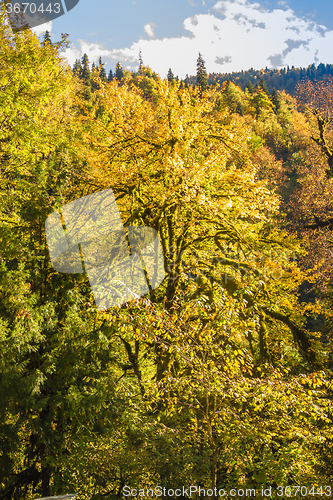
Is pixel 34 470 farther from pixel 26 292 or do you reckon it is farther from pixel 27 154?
pixel 27 154

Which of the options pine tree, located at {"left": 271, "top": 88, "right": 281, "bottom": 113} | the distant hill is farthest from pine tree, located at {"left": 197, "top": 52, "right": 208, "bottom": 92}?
the distant hill

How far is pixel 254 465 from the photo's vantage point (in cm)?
378

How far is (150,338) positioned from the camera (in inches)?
193

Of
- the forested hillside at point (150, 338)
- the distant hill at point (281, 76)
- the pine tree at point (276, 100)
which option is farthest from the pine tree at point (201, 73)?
the distant hill at point (281, 76)

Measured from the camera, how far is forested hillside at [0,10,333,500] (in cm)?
433

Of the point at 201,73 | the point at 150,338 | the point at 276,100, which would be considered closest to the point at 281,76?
the point at 276,100

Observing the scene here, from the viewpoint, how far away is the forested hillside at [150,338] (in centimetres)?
433

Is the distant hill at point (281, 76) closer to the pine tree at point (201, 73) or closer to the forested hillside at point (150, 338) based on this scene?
the pine tree at point (201, 73)

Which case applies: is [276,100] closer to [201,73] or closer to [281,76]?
[201,73]

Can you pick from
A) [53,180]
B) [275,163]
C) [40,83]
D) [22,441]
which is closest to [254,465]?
[22,441]

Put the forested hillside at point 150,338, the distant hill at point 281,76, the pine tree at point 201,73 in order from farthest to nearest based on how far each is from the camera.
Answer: the distant hill at point 281,76 → the pine tree at point 201,73 → the forested hillside at point 150,338

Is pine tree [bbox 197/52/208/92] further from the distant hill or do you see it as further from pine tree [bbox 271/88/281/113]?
the distant hill

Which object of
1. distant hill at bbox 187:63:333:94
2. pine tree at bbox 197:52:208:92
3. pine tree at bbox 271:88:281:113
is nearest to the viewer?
pine tree at bbox 197:52:208:92

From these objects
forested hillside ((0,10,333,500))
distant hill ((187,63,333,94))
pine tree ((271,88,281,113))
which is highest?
distant hill ((187,63,333,94))
